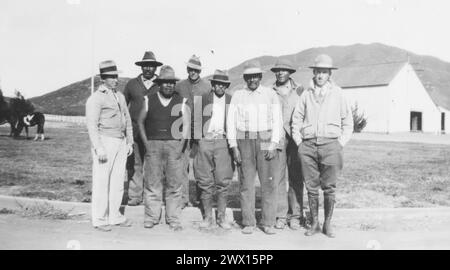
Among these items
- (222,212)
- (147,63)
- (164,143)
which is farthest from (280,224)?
(147,63)

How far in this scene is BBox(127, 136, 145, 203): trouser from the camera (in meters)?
6.35

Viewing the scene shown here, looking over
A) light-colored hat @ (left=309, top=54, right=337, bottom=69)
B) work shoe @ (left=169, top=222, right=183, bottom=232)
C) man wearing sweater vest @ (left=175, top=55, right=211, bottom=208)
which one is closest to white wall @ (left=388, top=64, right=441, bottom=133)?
man wearing sweater vest @ (left=175, top=55, right=211, bottom=208)

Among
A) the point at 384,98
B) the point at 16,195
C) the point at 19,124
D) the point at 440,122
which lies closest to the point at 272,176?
the point at 16,195

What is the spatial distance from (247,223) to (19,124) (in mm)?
17181

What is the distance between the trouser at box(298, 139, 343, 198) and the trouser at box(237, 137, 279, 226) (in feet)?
1.24

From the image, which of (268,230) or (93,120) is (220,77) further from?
(268,230)

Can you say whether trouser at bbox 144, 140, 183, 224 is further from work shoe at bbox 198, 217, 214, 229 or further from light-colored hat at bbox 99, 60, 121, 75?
light-colored hat at bbox 99, 60, 121, 75

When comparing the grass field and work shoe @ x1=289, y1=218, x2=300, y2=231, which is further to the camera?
the grass field

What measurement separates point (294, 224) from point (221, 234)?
971mm

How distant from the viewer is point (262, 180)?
546 centimetres

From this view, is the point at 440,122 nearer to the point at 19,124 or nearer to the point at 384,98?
the point at 384,98

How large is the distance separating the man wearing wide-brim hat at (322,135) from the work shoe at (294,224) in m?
0.26
